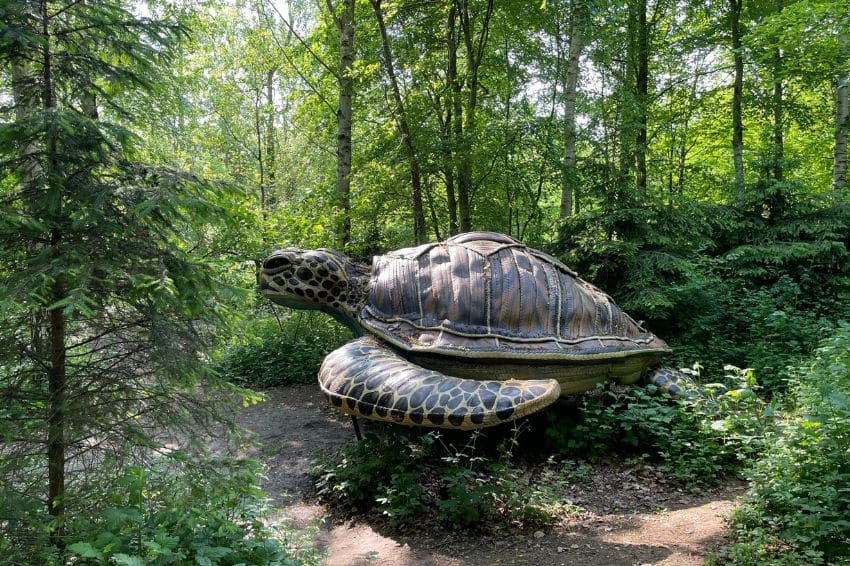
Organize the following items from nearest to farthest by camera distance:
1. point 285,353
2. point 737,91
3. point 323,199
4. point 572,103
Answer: point 572,103, point 285,353, point 323,199, point 737,91

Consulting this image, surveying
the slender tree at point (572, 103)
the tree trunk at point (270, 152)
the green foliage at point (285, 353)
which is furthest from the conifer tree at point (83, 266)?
the tree trunk at point (270, 152)

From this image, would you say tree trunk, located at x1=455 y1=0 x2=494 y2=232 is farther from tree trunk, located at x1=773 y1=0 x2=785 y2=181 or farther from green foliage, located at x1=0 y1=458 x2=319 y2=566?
green foliage, located at x1=0 y1=458 x2=319 y2=566

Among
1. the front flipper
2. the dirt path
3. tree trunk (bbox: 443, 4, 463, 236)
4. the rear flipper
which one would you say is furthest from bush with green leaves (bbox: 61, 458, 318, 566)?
tree trunk (bbox: 443, 4, 463, 236)

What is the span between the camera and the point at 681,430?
4.87 meters

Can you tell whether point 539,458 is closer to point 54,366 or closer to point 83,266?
point 54,366

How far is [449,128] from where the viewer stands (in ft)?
32.4

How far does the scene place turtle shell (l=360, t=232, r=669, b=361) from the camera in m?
4.88

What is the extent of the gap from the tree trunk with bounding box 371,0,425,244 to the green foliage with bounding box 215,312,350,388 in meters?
2.60

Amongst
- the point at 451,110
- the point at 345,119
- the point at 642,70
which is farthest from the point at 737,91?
the point at 345,119

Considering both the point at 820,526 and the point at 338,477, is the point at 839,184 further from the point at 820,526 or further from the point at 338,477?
the point at 338,477

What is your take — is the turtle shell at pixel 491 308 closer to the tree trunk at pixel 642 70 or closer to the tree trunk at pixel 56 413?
the tree trunk at pixel 56 413

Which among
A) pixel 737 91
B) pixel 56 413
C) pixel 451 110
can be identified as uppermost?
pixel 737 91

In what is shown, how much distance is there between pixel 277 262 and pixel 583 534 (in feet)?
14.0

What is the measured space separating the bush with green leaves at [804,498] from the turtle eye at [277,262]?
4.91 meters
